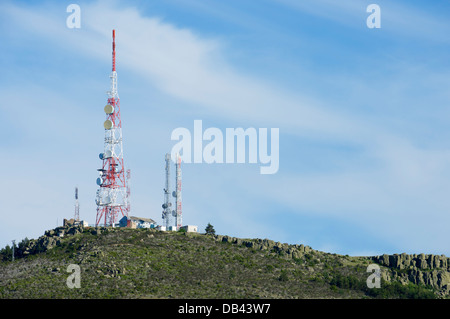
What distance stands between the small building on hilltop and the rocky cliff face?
43.9 meters

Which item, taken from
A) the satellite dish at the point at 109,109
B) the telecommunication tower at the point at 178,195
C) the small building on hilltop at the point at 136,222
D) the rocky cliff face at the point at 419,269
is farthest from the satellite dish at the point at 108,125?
the rocky cliff face at the point at 419,269

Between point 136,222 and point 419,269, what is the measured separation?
53.7 meters

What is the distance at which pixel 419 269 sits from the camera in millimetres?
137500

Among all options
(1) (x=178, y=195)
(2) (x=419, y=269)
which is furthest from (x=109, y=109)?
(2) (x=419, y=269)

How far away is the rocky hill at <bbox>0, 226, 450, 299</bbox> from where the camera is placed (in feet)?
377

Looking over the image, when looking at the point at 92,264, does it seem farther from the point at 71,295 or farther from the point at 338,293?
the point at 338,293

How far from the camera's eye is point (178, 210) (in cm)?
15200

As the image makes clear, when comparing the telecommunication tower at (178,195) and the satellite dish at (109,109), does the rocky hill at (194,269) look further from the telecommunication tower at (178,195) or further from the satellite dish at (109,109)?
the satellite dish at (109,109)

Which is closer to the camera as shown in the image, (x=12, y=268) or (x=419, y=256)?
(x=12, y=268)

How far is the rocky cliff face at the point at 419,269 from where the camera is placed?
436 feet

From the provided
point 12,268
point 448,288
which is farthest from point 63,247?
point 448,288

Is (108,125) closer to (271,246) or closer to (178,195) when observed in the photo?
(178,195)
